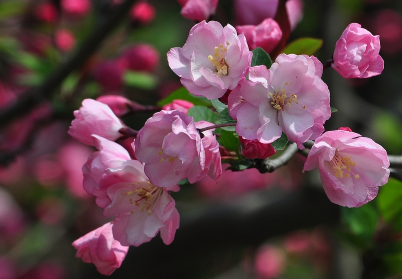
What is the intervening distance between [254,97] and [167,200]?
233 millimetres

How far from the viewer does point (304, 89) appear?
2.51 ft

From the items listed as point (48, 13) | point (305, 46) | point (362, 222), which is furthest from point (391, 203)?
point (48, 13)

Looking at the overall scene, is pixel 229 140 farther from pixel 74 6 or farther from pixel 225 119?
pixel 74 6

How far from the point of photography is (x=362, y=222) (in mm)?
1353

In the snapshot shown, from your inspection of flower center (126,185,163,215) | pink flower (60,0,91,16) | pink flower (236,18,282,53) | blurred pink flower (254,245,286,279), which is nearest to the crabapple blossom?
flower center (126,185,163,215)

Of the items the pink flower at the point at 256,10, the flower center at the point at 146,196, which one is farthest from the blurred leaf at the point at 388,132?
the flower center at the point at 146,196

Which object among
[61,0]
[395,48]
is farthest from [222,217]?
[395,48]

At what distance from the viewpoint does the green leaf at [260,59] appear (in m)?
0.82

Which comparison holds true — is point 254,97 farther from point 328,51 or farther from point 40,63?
point 328,51

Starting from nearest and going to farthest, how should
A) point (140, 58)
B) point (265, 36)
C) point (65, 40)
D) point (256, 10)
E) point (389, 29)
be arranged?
point (265, 36)
point (256, 10)
point (140, 58)
point (65, 40)
point (389, 29)

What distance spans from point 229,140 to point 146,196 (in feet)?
0.61

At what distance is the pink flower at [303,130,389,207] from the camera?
72cm

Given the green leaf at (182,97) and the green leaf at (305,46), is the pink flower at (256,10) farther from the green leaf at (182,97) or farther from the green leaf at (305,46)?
the green leaf at (182,97)

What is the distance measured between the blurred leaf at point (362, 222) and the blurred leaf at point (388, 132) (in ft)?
3.74
